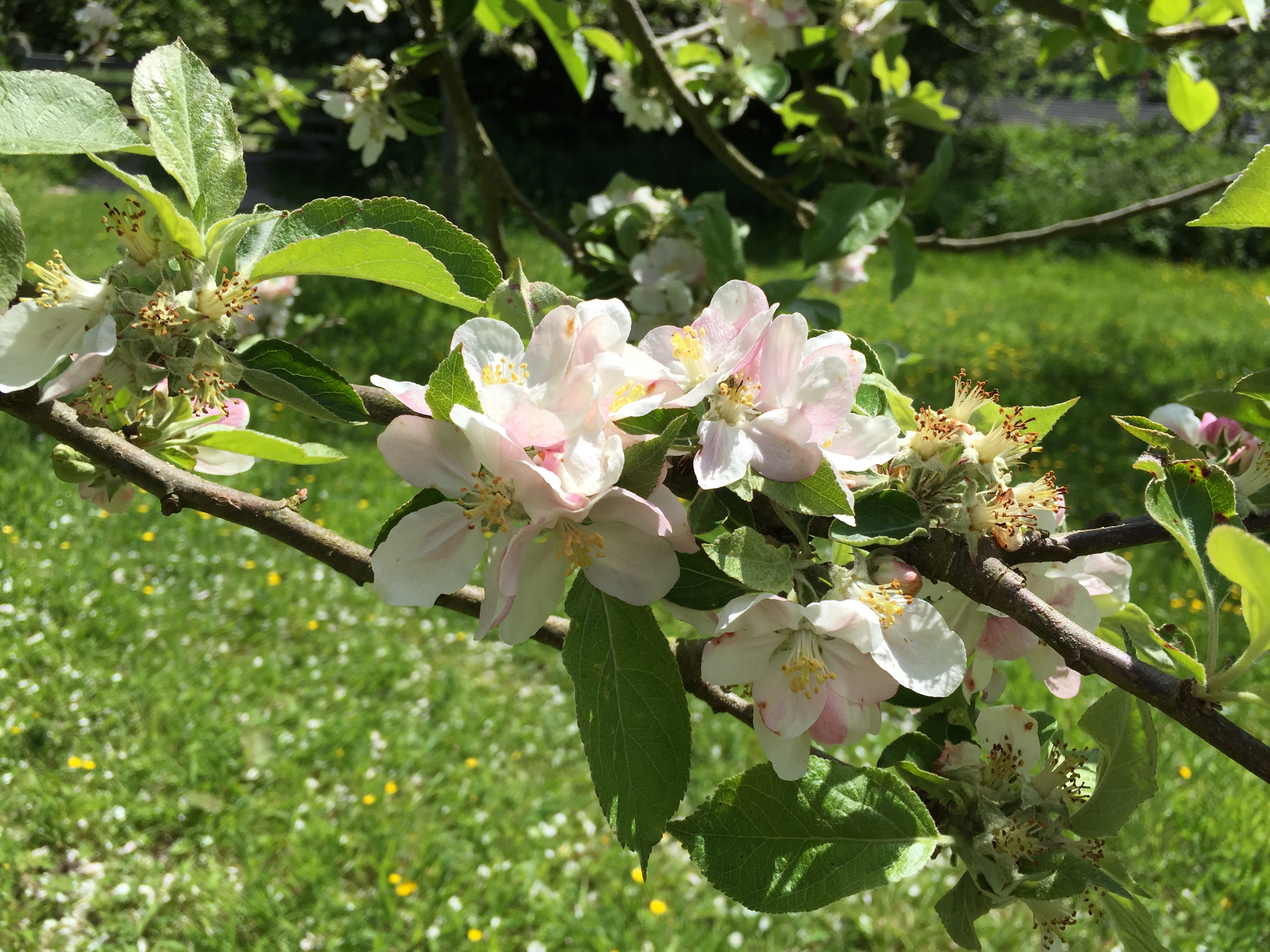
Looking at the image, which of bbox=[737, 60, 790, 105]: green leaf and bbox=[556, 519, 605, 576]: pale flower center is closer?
bbox=[556, 519, 605, 576]: pale flower center

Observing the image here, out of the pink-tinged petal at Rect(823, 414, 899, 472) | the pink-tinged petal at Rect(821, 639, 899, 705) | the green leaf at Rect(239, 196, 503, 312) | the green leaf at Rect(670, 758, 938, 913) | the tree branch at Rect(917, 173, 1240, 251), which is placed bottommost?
the tree branch at Rect(917, 173, 1240, 251)

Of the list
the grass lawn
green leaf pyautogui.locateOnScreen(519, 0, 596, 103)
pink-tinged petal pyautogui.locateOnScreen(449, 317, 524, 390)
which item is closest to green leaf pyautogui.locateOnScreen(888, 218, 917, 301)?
green leaf pyautogui.locateOnScreen(519, 0, 596, 103)

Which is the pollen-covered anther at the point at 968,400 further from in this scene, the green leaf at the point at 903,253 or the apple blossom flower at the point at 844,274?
the apple blossom flower at the point at 844,274

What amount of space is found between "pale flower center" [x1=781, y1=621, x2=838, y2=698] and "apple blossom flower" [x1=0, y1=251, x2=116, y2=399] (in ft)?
1.74

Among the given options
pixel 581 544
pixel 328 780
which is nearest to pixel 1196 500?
pixel 581 544

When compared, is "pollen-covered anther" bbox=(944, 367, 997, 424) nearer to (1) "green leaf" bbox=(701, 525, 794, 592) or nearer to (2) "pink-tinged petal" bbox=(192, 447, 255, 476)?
(1) "green leaf" bbox=(701, 525, 794, 592)

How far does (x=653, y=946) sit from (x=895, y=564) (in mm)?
2130

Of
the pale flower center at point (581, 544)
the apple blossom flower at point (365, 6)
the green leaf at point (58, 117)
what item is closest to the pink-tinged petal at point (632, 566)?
the pale flower center at point (581, 544)

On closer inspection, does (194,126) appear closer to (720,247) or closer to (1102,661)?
(1102,661)

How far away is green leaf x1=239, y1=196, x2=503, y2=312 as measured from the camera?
69cm

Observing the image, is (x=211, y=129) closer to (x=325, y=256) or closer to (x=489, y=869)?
(x=325, y=256)

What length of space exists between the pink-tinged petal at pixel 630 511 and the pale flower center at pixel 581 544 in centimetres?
Answer: 1

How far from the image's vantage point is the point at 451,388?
61cm

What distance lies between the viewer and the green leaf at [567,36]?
5.52 feet
